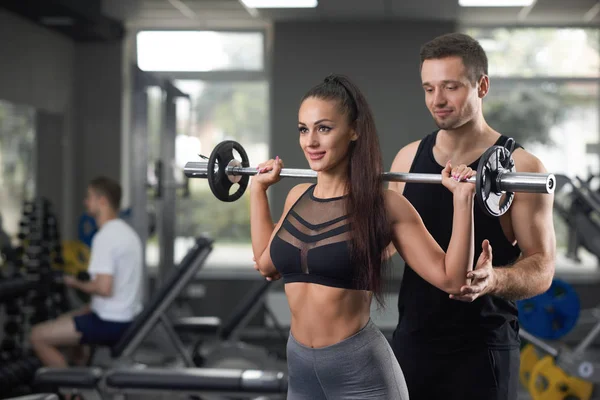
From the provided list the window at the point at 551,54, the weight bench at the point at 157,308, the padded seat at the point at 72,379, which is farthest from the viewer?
the window at the point at 551,54

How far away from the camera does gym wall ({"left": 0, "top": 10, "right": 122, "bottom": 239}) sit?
6.33 m

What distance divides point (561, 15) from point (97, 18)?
3.46 meters

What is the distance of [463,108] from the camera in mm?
1551

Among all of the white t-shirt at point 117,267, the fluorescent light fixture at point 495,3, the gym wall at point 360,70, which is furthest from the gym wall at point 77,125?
the fluorescent light fixture at point 495,3

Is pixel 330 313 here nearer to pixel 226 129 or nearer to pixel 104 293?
pixel 104 293

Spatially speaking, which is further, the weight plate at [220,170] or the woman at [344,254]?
the weight plate at [220,170]

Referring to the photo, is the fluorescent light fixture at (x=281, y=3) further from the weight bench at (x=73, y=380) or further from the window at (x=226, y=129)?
the weight bench at (x=73, y=380)

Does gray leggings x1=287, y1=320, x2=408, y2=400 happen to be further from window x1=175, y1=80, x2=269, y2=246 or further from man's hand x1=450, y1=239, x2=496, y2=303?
window x1=175, y1=80, x2=269, y2=246

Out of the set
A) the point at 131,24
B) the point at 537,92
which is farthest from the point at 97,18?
the point at 537,92

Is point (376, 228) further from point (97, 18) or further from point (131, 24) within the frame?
point (131, 24)

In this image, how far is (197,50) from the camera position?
661 centimetres

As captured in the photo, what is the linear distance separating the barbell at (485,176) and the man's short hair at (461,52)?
0.16 m

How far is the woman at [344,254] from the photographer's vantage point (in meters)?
1.41

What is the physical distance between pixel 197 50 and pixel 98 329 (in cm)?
333
